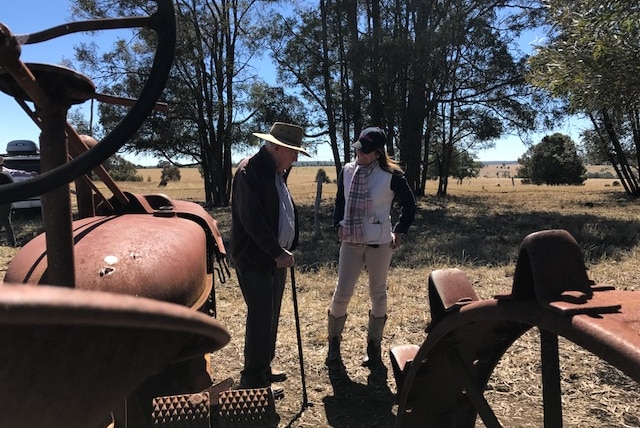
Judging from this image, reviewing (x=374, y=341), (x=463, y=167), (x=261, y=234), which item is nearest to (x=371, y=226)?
(x=374, y=341)

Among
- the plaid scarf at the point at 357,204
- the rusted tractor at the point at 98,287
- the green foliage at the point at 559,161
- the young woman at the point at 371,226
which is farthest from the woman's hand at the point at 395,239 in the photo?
the green foliage at the point at 559,161

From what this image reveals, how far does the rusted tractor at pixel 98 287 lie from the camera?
707 mm

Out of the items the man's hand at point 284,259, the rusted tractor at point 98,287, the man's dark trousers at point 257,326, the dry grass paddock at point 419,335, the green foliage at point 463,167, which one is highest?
the green foliage at point 463,167

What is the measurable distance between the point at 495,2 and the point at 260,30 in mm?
8386

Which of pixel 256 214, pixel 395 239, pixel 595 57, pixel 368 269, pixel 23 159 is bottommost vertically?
pixel 368 269

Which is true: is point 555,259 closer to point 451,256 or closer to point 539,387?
point 539,387

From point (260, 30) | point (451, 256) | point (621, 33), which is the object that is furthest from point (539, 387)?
point (260, 30)

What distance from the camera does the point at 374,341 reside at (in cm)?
432

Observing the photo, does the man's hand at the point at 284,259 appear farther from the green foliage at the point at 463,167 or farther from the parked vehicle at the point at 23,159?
the green foliage at the point at 463,167

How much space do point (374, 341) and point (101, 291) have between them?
9.70ft

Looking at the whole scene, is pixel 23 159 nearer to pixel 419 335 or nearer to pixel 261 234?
pixel 419 335

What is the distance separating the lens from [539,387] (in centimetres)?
383

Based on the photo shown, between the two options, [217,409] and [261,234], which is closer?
[217,409]

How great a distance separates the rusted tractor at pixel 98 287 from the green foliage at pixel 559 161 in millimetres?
41266
